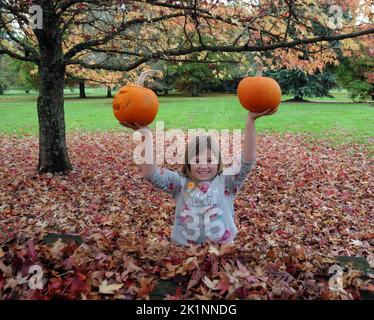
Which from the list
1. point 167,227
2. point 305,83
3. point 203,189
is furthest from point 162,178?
point 305,83

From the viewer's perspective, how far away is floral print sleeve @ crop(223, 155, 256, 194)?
10.2 ft

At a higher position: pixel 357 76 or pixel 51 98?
pixel 357 76

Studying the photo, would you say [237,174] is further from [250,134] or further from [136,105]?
[136,105]

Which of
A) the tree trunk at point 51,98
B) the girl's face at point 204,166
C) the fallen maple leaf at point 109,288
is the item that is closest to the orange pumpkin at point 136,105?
the girl's face at point 204,166

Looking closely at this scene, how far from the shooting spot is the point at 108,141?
15.4m

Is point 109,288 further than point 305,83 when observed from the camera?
No

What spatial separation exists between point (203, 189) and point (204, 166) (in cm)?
19

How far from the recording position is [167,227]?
6406 millimetres

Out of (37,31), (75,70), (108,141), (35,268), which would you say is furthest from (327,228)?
(108,141)

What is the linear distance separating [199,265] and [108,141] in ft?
43.2

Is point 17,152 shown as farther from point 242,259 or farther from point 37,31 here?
point 242,259

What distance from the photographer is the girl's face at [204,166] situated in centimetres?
313

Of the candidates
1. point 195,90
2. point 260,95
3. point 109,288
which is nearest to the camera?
point 109,288
